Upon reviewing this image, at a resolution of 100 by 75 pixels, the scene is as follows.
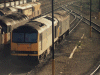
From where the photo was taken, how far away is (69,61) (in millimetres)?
22375

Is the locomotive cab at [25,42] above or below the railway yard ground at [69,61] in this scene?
above

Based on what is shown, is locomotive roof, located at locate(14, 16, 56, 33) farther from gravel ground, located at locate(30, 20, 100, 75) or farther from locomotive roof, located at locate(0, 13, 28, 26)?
locomotive roof, located at locate(0, 13, 28, 26)

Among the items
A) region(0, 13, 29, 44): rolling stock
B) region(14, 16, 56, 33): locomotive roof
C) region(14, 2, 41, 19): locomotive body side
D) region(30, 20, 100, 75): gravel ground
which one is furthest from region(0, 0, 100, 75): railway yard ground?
region(14, 2, 41, 19): locomotive body side

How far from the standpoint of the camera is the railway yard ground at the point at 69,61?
19.7 meters

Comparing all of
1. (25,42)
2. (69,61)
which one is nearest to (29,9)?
(69,61)

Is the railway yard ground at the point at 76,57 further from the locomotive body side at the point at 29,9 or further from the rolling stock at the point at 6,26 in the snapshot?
the locomotive body side at the point at 29,9

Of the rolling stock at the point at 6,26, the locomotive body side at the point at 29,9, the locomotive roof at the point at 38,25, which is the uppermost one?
the locomotive roof at the point at 38,25

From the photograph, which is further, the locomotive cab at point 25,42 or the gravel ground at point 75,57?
the locomotive cab at point 25,42

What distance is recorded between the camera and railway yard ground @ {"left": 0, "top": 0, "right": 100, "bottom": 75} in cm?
1973

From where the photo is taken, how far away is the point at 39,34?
20875 mm

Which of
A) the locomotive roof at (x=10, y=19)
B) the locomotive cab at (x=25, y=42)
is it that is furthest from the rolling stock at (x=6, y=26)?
the locomotive cab at (x=25, y=42)

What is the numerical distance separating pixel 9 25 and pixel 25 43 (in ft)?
17.0

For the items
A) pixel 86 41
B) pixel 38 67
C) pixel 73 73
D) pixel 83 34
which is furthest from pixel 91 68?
pixel 83 34

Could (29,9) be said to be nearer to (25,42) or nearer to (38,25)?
(38,25)
